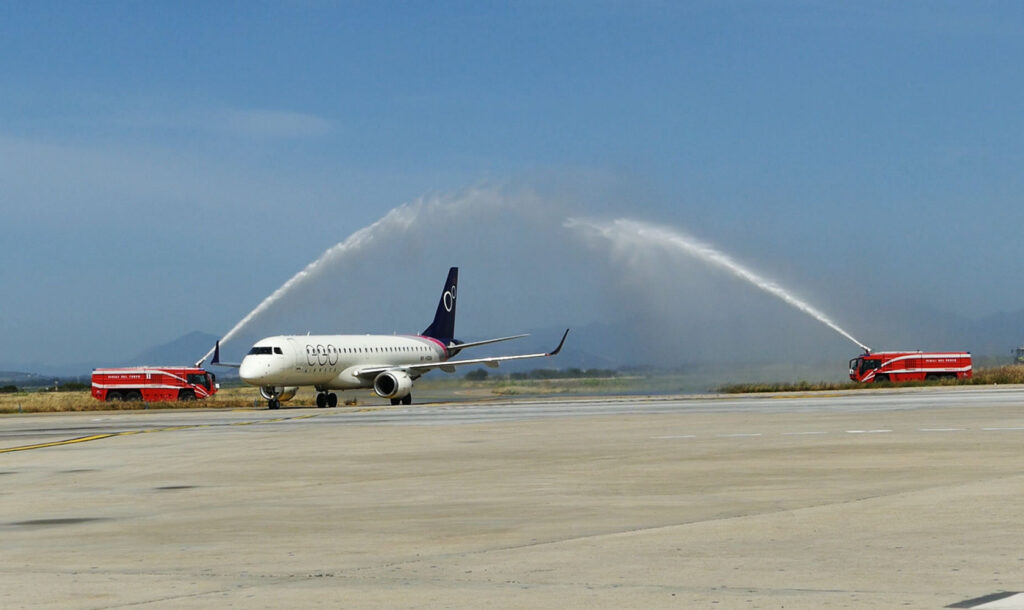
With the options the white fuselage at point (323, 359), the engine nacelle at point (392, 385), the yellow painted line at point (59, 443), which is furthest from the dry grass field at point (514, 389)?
the yellow painted line at point (59, 443)

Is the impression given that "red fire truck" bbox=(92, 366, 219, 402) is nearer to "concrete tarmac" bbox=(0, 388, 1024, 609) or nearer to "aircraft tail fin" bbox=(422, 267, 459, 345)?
"aircraft tail fin" bbox=(422, 267, 459, 345)

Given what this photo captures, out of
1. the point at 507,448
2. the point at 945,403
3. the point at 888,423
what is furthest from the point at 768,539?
the point at 945,403

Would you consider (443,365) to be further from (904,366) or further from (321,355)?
(904,366)

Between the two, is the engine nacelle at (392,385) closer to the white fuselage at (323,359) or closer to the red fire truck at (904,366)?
the white fuselage at (323,359)

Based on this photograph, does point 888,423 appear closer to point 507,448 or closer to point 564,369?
point 507,448

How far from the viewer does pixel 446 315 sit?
8562cm

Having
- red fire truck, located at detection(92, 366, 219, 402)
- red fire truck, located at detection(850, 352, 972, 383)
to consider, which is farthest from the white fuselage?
red fire truck, located at detection(850, 352, 972, 383)

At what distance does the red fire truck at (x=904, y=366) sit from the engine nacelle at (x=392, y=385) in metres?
32.3

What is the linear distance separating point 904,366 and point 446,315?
31.2m

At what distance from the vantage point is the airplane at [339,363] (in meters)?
65.6

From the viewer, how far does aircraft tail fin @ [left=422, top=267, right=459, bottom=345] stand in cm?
8475

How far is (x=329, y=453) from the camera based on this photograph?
1137 inches

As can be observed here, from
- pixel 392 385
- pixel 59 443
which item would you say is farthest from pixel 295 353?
pixel 59 443

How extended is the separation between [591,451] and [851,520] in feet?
42.2
